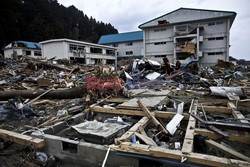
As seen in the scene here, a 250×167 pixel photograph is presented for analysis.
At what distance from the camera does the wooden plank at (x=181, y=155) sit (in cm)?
159

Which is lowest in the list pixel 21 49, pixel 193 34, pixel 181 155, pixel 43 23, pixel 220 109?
pixel 181 155

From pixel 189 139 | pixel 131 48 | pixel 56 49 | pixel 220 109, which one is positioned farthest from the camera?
pixel 131 48

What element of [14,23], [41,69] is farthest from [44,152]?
[14,23]

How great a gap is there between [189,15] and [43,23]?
40068 mm

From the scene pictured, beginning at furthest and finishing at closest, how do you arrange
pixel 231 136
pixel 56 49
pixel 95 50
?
1. pixel 95 50
2. pixel 56 49
3. pixel 231 136

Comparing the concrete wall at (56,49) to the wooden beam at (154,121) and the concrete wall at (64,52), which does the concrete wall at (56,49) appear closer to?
the concrete wall at (64,52)

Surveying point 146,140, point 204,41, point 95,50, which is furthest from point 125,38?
point 146,140

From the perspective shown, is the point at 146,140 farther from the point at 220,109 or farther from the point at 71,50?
the point at 71,50

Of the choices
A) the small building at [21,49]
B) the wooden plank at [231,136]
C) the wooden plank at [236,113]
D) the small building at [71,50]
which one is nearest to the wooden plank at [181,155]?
the wooden plank at [231,136]

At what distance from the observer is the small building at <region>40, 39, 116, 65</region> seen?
979 inches

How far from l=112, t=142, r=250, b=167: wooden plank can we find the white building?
2216 cm

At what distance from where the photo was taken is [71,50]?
2583 cm

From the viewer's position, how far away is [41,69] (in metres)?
12.9

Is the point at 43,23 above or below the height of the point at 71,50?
above
